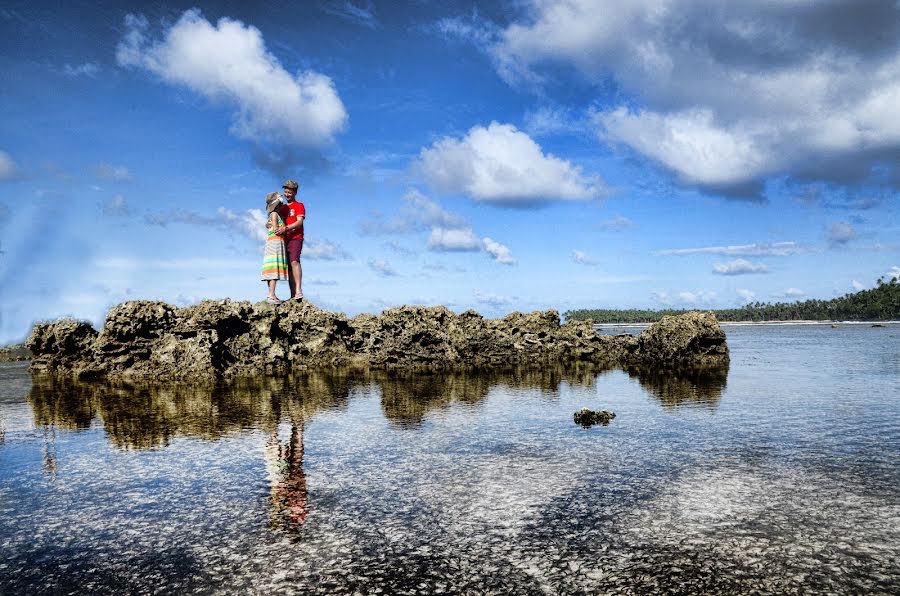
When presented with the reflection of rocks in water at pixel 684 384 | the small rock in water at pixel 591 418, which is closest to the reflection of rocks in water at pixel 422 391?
the small rock in water at pixel 591 418

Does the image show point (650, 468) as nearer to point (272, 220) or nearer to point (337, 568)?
point (337, 568)

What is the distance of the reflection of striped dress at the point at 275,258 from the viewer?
93.2 ft

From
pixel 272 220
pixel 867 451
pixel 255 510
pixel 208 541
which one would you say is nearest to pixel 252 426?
pixel 255 510

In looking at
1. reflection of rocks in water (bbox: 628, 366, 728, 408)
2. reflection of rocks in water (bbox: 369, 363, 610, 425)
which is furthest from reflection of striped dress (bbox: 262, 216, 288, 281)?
reflection of rocks in water (bbox: 628, 366, 728, 408)

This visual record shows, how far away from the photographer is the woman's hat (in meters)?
28.0

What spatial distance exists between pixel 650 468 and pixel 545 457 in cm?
178

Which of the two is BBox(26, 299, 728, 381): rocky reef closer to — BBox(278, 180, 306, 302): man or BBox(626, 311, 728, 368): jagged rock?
BBox(626, 311, 728, 368): jagged rock

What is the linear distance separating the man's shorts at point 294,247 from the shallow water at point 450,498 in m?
14.1

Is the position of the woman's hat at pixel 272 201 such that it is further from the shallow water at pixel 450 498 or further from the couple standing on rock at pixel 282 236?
the shallow water at pixel 450 498

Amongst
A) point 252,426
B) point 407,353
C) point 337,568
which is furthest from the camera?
point 407,353

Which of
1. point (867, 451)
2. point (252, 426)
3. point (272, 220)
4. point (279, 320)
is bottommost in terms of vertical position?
point (867, 451)

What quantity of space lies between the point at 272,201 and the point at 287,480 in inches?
843

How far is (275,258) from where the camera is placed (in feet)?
93.7

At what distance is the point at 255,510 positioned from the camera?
25.1 ft
